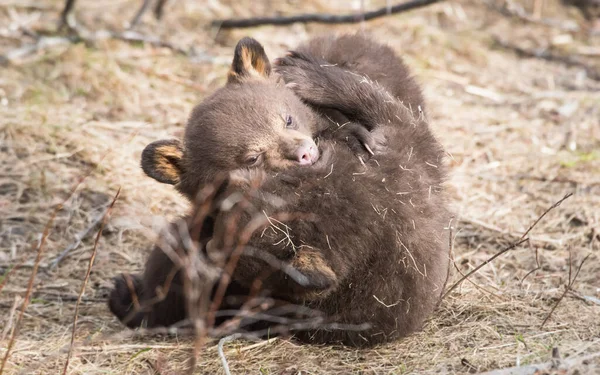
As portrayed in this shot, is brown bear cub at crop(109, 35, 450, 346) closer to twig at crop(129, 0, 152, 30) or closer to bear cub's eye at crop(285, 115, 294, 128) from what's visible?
bear cub's eye at crop(285, 115, 294, 128)

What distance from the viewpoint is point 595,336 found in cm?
459

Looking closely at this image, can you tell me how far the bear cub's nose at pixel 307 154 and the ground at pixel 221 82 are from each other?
3.96ft

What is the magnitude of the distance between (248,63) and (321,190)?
5.56ft

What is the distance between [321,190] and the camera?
4.49 metres

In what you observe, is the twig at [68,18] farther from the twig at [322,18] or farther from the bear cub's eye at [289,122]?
the bear cub's eye at [289,122]

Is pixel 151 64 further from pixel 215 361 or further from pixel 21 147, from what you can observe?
pixel 215 361

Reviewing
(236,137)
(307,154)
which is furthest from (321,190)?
(236,137)

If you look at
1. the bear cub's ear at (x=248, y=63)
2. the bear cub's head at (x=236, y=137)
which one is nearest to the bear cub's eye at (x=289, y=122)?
the bear cub's head at (x=236, y=137)

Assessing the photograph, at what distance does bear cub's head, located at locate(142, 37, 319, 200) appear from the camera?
5.13 meters

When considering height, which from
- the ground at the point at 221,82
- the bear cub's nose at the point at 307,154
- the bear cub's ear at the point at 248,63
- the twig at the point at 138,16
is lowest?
the ground at the point at 221,82

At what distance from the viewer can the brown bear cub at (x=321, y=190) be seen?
14.3 ft

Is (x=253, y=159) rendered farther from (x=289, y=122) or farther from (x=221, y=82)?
(x=221, y=82)

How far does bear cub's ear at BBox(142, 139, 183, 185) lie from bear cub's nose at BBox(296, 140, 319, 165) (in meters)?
1.06

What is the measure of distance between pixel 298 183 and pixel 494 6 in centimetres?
831
